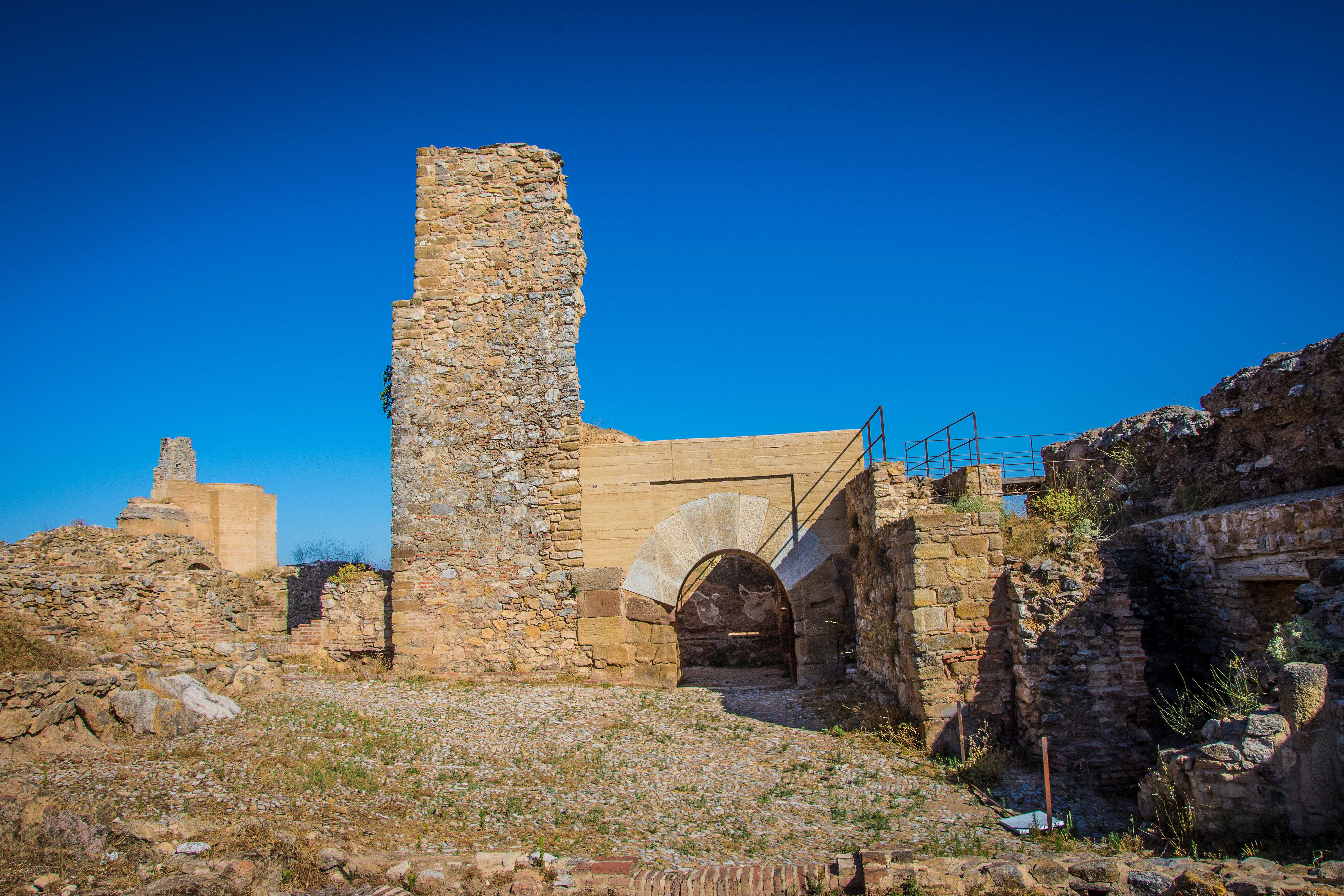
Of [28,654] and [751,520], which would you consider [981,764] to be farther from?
[28,654]

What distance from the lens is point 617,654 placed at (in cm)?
1021

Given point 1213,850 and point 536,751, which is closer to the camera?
point 1213,850

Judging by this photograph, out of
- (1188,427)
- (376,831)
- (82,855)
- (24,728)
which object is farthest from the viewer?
(1188,427)

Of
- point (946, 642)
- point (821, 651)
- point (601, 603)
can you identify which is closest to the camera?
point (946, 642)

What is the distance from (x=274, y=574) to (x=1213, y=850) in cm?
1773

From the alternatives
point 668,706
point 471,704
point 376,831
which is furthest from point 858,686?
point 376,831

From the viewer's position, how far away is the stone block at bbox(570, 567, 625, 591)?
407 inches

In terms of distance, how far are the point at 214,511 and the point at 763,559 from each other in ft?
57.1

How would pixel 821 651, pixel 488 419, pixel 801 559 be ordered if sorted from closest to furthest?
pixel 821 651 < pixel 801 559 < pixel 488 419

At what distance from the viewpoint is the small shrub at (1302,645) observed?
4629 millimetres

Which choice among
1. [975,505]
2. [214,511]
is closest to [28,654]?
[975,505]

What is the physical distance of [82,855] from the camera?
4289mm

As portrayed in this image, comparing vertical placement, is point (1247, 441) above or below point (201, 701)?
above

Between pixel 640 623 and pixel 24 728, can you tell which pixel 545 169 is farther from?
pixel 24 728
